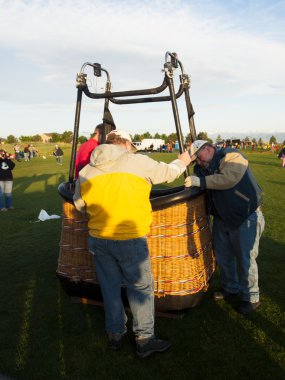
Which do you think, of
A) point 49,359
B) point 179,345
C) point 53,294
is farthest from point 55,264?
point 179,345

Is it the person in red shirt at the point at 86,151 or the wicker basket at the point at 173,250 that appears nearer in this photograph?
the wicker basket at the point at 173,250

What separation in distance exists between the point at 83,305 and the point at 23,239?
296 centimetres

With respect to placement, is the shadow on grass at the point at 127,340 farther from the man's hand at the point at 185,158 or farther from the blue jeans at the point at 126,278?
the man's hand at the point at 185,158

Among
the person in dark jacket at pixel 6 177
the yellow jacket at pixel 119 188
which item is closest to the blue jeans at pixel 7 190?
the person in dark jacket at pixel 6 177

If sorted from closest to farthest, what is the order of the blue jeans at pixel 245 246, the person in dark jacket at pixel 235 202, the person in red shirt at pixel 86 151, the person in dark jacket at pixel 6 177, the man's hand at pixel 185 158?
the man's hand at pixel 185 158
the person in dark jacket at pixel 235 202
the blue jeans at pixel 245 246
the person in red shirt at pixel 86 151
the person in dark jacket at pixel 6 177

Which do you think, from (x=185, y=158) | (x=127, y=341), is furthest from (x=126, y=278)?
(x=185, y=158)

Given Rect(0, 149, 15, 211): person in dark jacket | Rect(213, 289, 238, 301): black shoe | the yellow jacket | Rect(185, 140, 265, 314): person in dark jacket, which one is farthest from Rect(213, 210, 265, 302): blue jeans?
Rect(0, 149, 15, 211): person in dark jacket

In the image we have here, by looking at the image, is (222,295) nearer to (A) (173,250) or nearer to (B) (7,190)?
(A) (173,250)

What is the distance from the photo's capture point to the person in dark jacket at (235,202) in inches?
126

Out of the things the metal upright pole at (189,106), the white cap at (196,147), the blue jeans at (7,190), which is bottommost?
the blue jeans at (7,190)

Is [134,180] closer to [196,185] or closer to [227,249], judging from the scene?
[196,185]

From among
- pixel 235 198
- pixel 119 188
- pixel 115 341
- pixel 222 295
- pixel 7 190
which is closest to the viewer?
pixel 119 188

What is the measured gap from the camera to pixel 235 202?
327 centimetres

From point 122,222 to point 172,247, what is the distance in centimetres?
67
